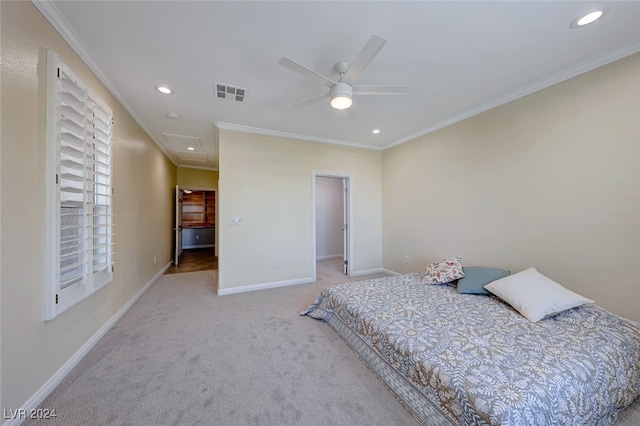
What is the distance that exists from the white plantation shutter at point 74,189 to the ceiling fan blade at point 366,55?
7.14 ft

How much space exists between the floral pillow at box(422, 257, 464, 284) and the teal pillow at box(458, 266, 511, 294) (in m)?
0.15

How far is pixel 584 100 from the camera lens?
86.2 inches

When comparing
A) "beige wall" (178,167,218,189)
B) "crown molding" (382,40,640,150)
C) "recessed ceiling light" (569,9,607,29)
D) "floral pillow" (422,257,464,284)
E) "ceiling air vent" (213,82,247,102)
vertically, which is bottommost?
"floral pillow" (422,257,464,284)

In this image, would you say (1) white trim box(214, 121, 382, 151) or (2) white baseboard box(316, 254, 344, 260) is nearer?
(1) white trim box(214, 121, 382, 151)

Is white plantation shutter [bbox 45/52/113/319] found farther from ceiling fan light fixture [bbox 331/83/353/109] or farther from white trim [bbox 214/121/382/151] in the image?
ceiling fan light fixture [bbox 331/83/353/109]

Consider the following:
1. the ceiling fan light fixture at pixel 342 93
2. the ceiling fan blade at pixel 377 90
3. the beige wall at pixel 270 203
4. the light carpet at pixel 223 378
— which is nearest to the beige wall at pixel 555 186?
→ the light carpet at pixel 223 378

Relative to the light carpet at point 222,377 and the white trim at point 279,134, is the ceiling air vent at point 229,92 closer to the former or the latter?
the white trim at point 279,134

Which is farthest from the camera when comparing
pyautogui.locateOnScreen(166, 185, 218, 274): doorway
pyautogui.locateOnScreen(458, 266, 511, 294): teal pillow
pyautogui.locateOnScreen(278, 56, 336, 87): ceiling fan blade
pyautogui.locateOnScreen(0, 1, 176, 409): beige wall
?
pyautogui.locateOnScreen(166, 185, 218, 274): doorway

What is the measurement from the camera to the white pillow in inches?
72.6

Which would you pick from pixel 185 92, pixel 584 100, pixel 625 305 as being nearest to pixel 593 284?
pixel 625 305

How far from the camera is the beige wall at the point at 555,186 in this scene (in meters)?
1.97

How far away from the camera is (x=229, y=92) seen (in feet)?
8.59

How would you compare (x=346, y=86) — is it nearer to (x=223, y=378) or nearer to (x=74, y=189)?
(x=74, y=189)

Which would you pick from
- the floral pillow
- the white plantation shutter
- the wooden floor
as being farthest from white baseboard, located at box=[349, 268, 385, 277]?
the white plantation shutter
